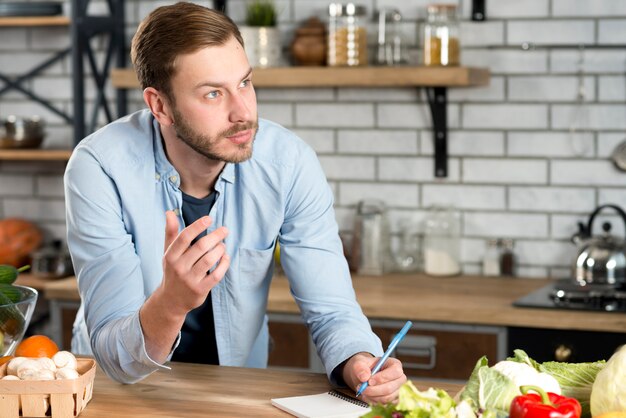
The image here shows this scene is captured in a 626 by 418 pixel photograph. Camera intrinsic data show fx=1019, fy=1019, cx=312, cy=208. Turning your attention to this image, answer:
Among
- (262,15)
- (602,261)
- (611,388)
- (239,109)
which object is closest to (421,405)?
(611,388)

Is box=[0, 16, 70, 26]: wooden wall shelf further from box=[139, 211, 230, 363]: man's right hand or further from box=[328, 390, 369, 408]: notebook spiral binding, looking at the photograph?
box=[328, 390, 369, 408]: notebook spiral binding

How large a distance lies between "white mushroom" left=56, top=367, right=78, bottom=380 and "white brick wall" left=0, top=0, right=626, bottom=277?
2.31 metres

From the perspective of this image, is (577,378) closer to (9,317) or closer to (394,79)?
(9,317)

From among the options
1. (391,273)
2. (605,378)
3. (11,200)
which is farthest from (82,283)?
(11,200)

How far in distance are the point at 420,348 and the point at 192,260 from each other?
5.62 feet

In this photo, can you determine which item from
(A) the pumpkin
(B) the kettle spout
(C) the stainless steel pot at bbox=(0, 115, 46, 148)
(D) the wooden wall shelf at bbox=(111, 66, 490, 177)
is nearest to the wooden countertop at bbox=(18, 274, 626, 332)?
(B) the kettle spout

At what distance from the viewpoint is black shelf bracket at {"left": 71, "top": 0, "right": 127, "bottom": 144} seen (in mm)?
4070

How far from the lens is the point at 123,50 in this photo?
4.30 meters

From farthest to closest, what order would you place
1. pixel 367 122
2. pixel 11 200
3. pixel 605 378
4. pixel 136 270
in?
pixel 11 200, pixel 367 122, pixel 136 270, pixel 605 378

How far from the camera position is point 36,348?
203 centimetres

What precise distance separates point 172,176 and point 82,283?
0.35 metres

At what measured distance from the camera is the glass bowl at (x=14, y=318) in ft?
6.82

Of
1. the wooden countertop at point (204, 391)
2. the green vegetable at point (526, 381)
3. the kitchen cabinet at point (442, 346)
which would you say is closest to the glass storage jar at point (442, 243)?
the kitchen cabinet at point (442, 346)

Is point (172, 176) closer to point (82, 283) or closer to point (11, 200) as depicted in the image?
point (82, 283)
